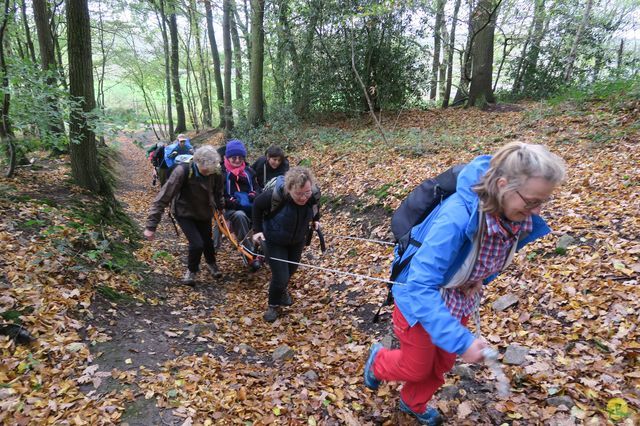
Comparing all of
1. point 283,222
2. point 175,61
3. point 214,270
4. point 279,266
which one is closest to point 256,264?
point 214,270

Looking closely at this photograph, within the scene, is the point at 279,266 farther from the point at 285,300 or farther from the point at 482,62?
the point at 482,62

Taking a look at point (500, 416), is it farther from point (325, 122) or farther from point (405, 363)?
point (325, 122)

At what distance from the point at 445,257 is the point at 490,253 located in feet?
1.15

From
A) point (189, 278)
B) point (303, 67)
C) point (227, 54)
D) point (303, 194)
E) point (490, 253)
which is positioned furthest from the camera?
point (227, 54)

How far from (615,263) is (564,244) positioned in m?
0.66

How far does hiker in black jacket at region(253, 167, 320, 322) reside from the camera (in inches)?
170

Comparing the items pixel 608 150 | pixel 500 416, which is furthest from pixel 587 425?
pixel 608 150

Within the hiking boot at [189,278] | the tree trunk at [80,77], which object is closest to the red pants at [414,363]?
the hiking boot at [189,278]

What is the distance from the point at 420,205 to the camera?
233cm

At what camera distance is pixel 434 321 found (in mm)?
2051

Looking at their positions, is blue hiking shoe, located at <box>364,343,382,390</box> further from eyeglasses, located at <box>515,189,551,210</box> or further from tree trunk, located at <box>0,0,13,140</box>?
tree trunk, located at <box>0,0,13,140</box>

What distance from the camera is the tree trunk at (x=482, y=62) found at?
14305mm

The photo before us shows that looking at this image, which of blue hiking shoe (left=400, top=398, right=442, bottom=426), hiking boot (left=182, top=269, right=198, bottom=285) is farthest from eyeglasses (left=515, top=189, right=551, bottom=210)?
hiking boot (left=182, top=269, right=198, bottom=285)

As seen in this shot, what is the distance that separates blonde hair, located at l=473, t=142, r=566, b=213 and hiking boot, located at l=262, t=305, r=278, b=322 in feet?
12.3
